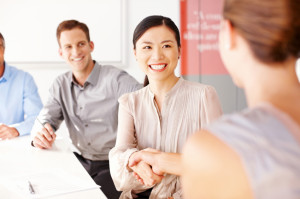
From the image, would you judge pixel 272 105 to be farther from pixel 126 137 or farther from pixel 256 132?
pixel 126 137

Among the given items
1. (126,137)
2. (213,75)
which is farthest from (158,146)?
(213,75)

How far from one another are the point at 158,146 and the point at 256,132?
1.02 meters

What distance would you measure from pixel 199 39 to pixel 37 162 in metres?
3.31

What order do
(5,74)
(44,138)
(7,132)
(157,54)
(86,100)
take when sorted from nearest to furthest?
(157,54)
(44,138)
(7,132)
(86,100)
(5,74)

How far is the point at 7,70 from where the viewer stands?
9.18 feet

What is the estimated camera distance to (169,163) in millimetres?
1385

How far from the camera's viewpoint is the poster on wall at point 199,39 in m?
4.52

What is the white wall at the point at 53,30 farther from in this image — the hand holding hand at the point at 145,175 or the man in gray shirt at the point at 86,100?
the hand holding hand at the point at 145,175

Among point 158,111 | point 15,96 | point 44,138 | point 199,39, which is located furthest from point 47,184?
point 199,39

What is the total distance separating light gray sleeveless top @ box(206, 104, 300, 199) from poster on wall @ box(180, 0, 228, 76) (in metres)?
3.97

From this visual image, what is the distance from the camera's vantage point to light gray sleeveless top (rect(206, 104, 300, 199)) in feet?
1.82

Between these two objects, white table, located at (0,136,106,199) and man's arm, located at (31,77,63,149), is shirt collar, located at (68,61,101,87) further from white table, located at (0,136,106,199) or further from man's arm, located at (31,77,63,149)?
white table, located at (0,136,106,199)

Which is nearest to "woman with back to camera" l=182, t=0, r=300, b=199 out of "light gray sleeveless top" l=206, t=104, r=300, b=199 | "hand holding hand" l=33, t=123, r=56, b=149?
"light gray sleeveless top" l=206, t=104, r=300, b=199

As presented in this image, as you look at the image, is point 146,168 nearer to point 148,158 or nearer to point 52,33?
point 148,158
